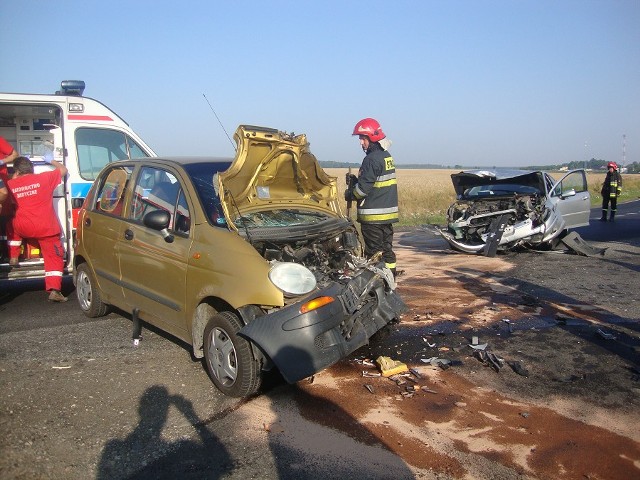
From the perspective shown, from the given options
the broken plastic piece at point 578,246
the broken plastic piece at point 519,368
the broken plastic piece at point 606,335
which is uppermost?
the broken plastic piece at point 578,246

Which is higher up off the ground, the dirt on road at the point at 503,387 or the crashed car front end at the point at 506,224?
the crashed car front end at the point at 506,224

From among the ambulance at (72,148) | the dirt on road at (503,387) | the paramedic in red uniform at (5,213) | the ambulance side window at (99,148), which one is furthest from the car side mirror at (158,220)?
the ambulance side window at (99,148)

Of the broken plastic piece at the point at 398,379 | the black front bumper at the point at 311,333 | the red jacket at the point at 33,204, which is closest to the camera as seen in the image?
the black front bumper at the point at 311,333

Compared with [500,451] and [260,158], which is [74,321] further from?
[500,451]

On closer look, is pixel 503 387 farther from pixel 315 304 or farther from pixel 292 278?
pixel 292 278

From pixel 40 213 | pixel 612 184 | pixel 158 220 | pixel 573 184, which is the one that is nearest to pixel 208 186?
pixel 158 220

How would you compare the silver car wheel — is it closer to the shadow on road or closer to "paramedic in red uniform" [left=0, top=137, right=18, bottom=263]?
the shadow on road

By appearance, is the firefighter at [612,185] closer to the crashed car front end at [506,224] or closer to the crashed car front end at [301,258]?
the crashed car front end at [506,224]

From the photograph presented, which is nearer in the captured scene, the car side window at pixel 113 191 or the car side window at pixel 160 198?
the car side window at pixel 160 198

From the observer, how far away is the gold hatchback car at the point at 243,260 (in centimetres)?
423

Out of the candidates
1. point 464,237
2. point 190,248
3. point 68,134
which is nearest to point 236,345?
point 190,248

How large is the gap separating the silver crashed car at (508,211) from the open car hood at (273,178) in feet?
19.9

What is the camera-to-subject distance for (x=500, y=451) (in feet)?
11.8

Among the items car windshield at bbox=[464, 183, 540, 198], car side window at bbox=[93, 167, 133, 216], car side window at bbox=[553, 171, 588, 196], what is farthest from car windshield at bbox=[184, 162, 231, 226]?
car side window at bbox=[553, 171, 588, 196]
